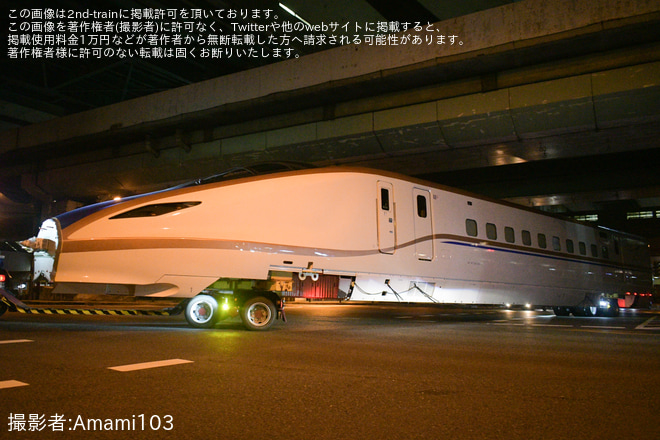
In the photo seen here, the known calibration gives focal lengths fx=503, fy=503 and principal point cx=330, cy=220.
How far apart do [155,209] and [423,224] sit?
233 inches

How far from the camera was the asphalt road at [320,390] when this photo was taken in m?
3.14

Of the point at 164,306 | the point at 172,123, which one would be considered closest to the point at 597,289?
the point at 164,306

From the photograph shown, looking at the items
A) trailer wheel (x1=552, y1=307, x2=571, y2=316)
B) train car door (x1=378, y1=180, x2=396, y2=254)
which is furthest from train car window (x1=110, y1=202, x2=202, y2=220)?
trailer wheel (x1=552, y1=307, x2=571, y2=316)

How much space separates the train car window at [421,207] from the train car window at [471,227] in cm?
168

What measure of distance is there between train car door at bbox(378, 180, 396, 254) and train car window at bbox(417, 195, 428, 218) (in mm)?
888

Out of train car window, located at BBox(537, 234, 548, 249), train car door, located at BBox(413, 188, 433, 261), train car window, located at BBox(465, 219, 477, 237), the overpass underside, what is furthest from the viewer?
train car window, located at BBox(537, 234, 548, 249)

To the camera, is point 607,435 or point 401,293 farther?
point 401,293

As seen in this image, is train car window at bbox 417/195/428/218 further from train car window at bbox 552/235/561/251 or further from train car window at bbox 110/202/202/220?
train car window at bbox 552/235/561/251

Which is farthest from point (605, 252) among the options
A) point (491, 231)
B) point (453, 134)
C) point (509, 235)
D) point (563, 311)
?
point (453, 134)

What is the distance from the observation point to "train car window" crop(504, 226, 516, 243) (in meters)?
14.1

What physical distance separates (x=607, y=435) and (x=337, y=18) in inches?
703

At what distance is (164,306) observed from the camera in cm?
991

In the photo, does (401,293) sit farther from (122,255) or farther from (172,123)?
(172,123)

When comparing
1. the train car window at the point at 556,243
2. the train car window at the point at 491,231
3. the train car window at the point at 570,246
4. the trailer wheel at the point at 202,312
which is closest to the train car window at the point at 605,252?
the train car window at the point at 570,246
